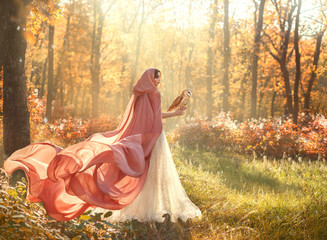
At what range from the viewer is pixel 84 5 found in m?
24.0

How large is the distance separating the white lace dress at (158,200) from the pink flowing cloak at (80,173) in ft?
0.92

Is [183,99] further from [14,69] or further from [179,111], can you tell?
[14,69]

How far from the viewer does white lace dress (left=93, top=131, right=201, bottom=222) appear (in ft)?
15.3

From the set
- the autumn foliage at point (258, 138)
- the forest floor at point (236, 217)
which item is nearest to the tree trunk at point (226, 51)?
the autumn foliage at point (258, 138)

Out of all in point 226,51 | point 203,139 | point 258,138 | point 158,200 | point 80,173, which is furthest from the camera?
point 226,51

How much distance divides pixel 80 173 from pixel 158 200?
4.88 ft

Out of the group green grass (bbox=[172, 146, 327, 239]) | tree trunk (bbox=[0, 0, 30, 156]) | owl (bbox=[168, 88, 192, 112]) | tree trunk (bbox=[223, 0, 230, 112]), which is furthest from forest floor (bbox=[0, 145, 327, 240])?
tree trunk (bbox=[223, 0, 230, 112])

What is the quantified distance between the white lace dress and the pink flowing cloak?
279mm

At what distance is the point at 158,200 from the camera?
15.5ft

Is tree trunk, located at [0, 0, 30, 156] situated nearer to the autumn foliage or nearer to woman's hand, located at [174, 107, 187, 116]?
woman's hand, located at [174, 107, 187, 116]

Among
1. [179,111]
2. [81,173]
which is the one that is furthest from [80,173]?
[179,111]

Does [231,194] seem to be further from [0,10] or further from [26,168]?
[0,10]

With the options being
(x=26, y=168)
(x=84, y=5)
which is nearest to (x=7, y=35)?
(x=26, y=168)

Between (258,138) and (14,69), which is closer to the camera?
(14,69)
